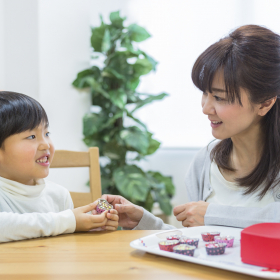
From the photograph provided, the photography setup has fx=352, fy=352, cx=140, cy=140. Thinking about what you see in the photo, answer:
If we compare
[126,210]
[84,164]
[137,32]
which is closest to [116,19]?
[137,32]

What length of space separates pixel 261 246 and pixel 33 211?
722mm

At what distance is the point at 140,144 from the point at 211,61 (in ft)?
5.20

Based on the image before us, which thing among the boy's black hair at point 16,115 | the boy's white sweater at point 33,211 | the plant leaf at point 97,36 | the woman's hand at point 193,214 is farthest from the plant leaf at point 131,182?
the boy's black hair at point 16,115

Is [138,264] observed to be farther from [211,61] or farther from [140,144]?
[140,144]

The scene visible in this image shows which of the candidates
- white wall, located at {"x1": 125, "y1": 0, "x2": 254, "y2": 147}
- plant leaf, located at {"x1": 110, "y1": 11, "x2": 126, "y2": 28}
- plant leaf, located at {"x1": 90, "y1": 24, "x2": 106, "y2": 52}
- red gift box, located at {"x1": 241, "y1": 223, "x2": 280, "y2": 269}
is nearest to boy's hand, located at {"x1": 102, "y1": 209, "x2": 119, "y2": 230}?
red gift box, located at {"x1": 241, "y1": 223, "x2": 280, "y2": 269}

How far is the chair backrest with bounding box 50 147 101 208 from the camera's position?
4.55ft

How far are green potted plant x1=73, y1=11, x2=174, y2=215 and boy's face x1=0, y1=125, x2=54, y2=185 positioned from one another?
151 cm

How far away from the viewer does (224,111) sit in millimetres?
1094

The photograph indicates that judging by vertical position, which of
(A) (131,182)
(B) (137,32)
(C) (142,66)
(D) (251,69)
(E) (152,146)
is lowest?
(A) (131,182)

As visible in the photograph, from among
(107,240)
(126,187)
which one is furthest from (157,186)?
(107,240)

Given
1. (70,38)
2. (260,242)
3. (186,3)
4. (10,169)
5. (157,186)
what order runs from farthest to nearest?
(186,3)
(157,186)
(70,38)
(10,169)
(260,242)

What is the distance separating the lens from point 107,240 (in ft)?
2.82

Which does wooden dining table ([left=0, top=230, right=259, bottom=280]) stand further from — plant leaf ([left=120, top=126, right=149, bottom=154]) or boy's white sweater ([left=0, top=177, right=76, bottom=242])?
plant leaf ([left=120, top=126, right=149, bottom=154])

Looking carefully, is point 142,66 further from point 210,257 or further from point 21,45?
point 210,257
